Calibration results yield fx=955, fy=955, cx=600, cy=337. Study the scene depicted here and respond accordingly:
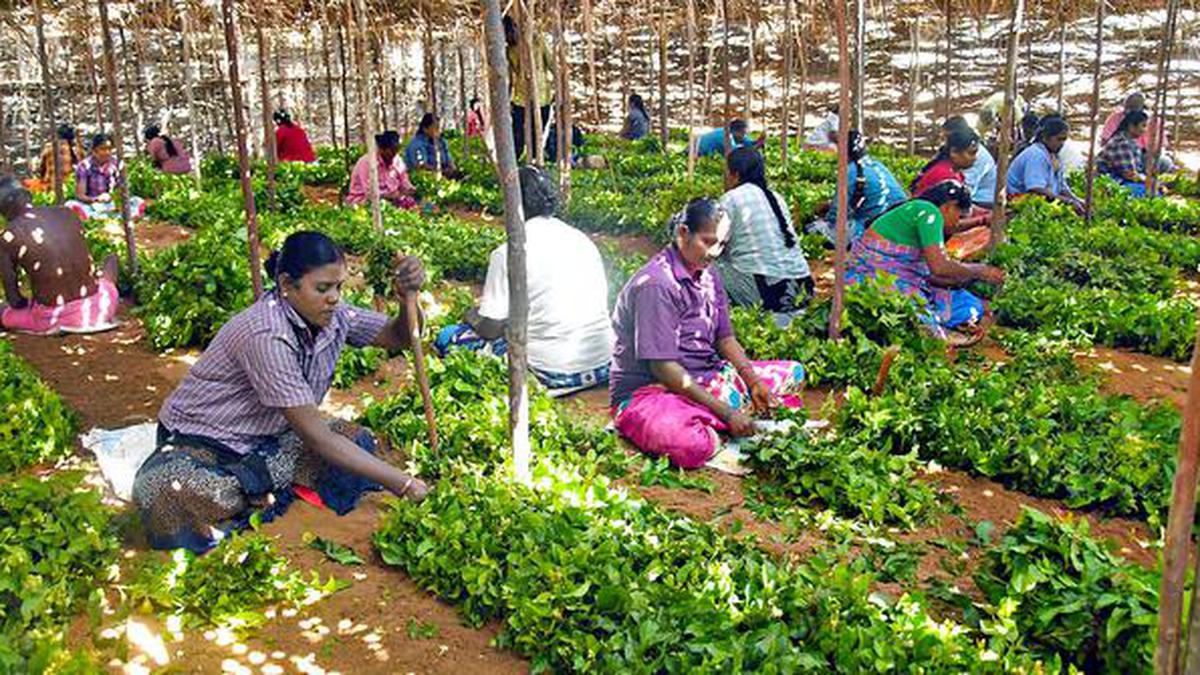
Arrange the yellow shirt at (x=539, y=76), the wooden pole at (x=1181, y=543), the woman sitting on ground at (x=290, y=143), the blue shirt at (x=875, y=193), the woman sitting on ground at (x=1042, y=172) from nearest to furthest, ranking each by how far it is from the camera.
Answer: the wooden pole at (x=1181, y=543) < the blue shirt at (x=875, y=193) < the woman sitting on ground at (x=1042, y=172) < the yellow shirt at (x=539, y=76) < the woman sitting on ground at (x=290, y=143)

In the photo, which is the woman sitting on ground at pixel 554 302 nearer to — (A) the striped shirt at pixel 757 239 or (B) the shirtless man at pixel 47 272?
(A) the striped shirt at pixel 757 239

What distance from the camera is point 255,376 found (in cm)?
396

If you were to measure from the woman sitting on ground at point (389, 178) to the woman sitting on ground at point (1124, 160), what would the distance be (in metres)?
9.32

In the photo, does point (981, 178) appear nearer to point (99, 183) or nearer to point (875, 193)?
point (875, 193)

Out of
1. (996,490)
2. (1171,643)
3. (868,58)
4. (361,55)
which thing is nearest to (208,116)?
(361,55)

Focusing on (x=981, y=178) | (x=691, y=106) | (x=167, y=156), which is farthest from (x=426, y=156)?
(x=981, y=178)

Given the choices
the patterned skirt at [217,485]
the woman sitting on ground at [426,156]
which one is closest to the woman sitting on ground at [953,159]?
the patterned skirt at [217,485]

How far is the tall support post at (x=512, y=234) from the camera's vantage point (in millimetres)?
4020

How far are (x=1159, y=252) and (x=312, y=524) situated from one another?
27.9 ft

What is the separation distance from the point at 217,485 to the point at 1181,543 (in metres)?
3.52

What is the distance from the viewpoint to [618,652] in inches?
125

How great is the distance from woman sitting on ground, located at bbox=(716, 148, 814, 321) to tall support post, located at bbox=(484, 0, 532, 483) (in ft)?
10.7

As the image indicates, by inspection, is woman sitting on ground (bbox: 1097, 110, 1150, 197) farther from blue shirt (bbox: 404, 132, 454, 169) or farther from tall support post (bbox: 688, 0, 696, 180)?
blue shirt (bbox: 404, 132, 454, 169)

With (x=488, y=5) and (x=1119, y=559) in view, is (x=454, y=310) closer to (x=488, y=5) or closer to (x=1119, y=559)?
(x=488, y=5)
